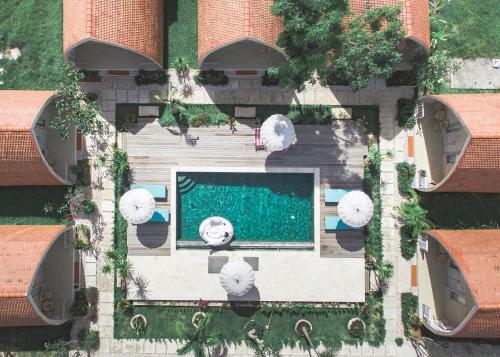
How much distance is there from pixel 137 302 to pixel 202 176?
6.15 metres

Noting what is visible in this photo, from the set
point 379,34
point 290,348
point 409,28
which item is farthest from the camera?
point 290,348

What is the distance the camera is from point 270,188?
1775cm

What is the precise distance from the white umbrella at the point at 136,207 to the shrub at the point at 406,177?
10828mm

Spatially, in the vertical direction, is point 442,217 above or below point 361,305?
above

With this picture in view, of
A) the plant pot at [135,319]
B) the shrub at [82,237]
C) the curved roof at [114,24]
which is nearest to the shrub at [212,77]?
the curved roof at [114,24]

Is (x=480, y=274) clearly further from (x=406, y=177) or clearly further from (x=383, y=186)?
(x=383, y=186)

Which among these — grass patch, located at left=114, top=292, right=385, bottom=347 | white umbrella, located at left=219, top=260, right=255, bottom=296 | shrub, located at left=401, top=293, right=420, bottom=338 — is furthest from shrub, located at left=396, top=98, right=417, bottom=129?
white umbrella, located at left=219, top=260, right=255, bottom=296

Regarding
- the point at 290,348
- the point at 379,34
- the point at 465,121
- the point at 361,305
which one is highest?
the point at 379,34

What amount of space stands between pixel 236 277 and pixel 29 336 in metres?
9.46

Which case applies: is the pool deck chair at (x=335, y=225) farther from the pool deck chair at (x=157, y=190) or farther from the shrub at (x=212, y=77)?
the shrub at (x=212, y=77)

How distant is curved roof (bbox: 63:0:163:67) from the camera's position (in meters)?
15.5

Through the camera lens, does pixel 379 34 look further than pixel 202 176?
No

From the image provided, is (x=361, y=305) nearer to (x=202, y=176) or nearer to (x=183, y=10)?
(x=202, y=176)

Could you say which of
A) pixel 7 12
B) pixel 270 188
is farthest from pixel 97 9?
pixel 270 188
